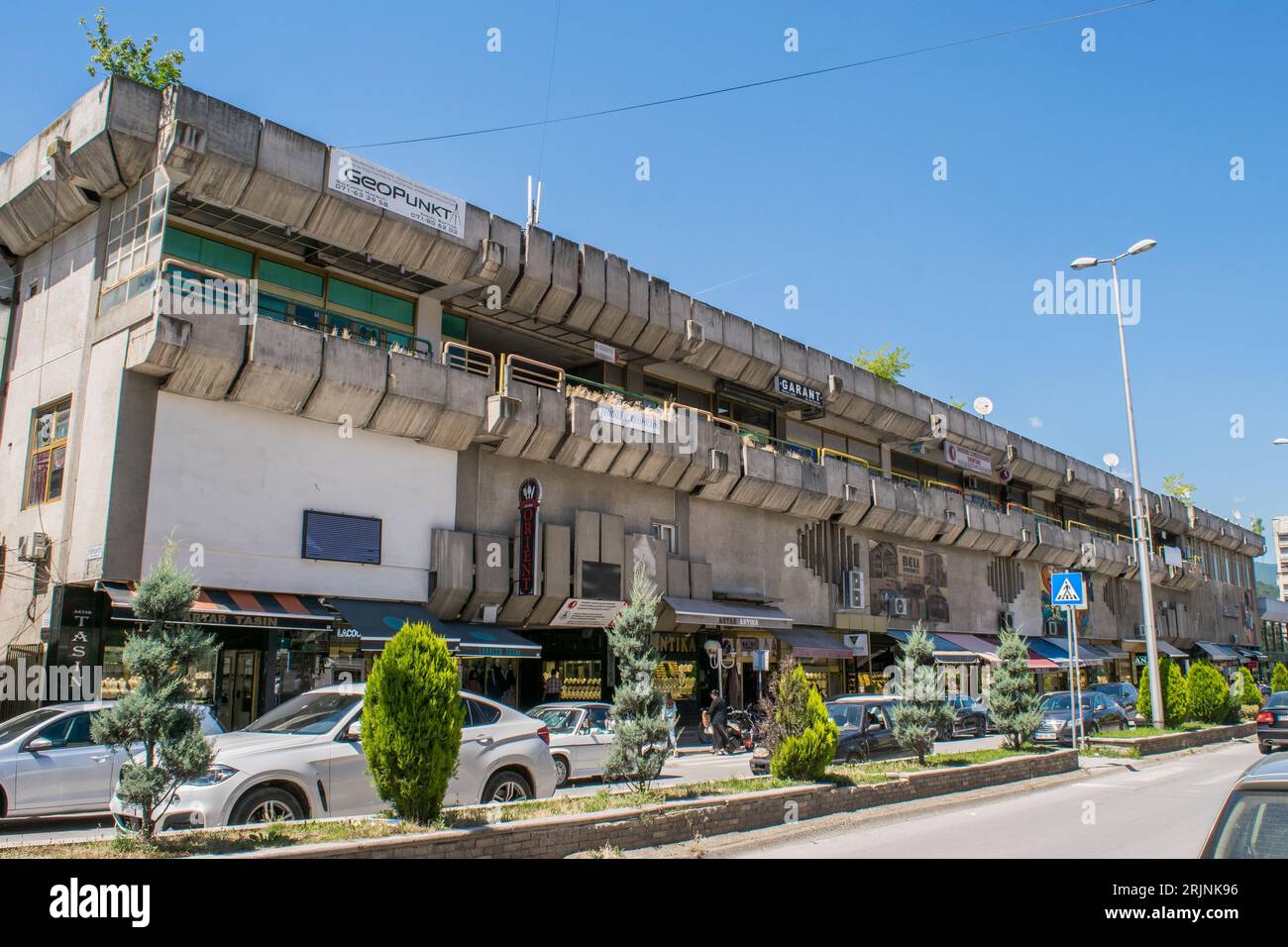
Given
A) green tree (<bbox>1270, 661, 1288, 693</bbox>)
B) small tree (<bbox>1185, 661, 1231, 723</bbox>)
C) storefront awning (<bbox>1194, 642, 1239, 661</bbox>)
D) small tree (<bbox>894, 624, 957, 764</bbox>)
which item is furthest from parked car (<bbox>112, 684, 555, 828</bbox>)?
storefront awning (<bbox>1194, 642, 1239, 661</bbox>)

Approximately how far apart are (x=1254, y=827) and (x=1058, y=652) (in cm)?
4381

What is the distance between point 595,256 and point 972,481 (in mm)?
26996

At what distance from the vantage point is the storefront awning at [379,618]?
758 inches

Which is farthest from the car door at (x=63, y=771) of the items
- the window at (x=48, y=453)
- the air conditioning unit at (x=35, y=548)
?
the window at (x=48, y=453)

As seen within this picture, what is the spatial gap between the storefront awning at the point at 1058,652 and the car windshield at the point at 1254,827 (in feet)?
133

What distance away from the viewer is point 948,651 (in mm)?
36844

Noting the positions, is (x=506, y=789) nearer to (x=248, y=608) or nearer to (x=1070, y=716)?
(x=248, y=608)

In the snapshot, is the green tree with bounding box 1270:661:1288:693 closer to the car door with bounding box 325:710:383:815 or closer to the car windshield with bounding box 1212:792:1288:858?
the car door with bounding box 325:710:383:815

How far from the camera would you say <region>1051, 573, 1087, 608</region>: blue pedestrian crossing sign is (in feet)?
67.8

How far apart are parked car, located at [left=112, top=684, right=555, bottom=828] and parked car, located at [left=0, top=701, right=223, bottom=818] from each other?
1.82 m

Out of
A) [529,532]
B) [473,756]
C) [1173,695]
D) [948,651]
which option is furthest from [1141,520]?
[473,756]

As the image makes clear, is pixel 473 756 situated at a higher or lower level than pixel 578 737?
higher
